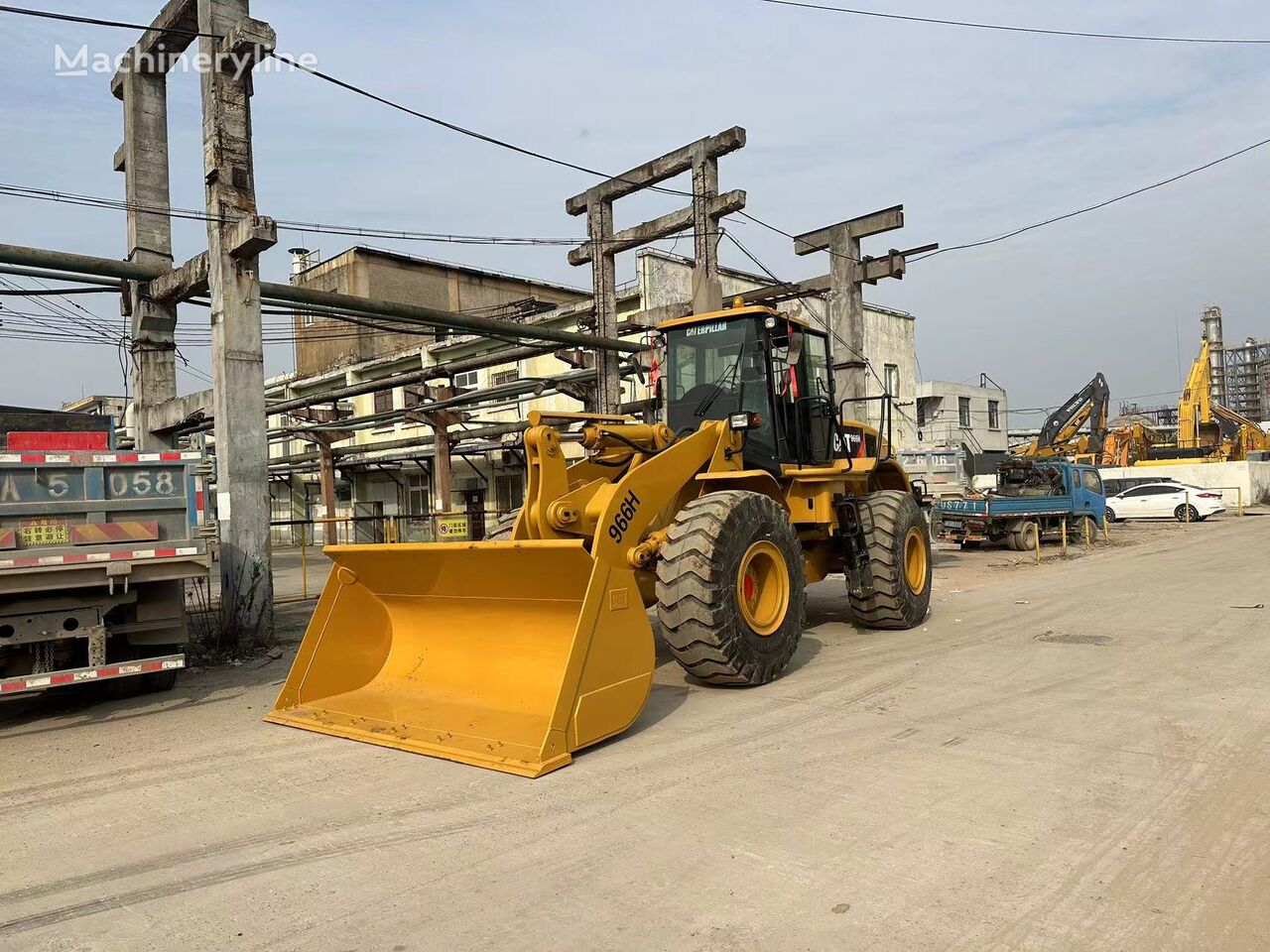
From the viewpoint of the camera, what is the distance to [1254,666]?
23.0 ft

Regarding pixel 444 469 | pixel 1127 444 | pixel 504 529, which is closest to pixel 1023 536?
pixel 444 469

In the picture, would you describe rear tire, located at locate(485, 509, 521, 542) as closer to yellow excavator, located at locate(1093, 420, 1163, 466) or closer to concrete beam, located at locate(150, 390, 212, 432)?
concrete beam, located at locate(150, 390, 212, 432)

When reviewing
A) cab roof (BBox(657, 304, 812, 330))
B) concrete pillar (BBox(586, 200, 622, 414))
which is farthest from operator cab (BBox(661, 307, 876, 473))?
concrete pillar (BBox(586, 200, 622, 414))

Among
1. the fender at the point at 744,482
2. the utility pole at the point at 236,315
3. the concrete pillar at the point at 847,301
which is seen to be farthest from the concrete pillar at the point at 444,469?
the fender at the point at 744,482

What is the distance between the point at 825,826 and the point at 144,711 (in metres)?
5.47

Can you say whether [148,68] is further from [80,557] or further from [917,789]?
[917,789]

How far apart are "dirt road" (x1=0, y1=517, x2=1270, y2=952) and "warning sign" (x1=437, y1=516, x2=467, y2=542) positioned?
7400mm

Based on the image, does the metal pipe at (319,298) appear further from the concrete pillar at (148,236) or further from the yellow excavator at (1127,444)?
the yellow excavator at (1127,444)

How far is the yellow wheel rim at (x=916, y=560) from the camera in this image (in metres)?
9.32

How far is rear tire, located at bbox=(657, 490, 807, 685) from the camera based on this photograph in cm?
595

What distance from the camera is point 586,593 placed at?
5.14m

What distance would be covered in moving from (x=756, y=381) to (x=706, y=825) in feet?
15.6

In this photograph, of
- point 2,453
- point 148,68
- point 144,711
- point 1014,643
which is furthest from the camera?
point 148,68

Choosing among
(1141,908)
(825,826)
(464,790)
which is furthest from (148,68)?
(1141,908)
